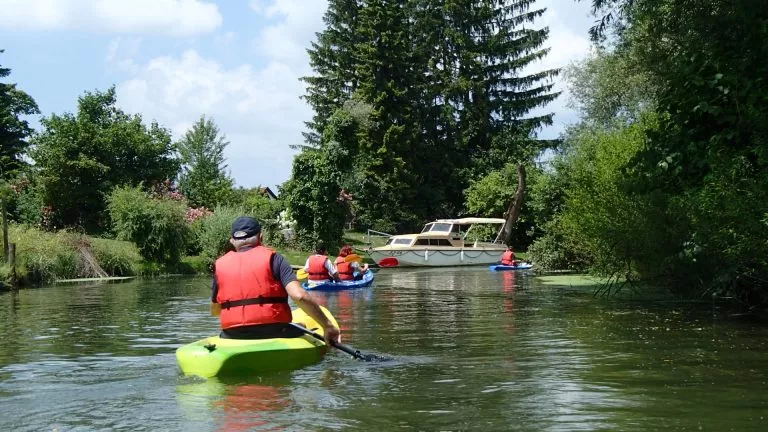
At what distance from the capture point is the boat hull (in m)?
41.6

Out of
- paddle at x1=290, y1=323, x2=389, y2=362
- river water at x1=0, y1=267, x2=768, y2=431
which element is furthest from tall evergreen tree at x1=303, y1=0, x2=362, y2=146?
paddle at x1=290, y1=323, x2=389, y2=362

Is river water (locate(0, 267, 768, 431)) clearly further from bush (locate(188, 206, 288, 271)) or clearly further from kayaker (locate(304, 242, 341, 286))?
bush (locate(188, 206, 288, 271))

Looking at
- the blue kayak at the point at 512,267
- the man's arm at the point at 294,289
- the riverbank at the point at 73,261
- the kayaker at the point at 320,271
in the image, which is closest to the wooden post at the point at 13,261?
the riverbank at the point at 73,261

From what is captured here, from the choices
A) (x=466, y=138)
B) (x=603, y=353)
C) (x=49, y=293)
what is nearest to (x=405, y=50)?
(x=466, y=138)

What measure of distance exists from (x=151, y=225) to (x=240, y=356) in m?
26.5

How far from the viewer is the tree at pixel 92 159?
40.5 meters

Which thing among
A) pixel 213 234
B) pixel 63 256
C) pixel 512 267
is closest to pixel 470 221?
pixel 512 267

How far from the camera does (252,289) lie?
9664 mm

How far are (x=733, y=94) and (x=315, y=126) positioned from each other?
4584 centimetres

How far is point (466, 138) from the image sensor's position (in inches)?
2222

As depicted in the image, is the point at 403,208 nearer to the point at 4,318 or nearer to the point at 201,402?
the point at 4,318

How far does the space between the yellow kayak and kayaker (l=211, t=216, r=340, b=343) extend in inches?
6.9

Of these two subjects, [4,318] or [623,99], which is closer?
[4,318]

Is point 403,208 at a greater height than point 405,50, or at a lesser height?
lesser
